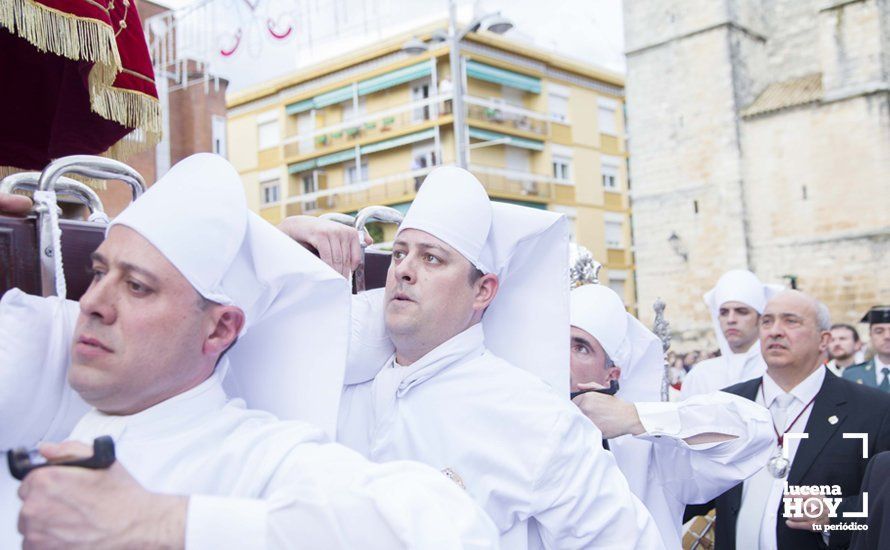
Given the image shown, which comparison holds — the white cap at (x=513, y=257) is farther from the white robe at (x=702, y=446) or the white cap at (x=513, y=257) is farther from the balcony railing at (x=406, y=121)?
the balcony railing at (x=406, y=121)

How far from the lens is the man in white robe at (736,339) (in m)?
6.64

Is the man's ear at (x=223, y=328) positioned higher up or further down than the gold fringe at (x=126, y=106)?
further down

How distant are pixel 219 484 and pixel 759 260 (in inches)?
1053

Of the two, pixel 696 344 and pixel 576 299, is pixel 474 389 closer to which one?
pixel 576 299

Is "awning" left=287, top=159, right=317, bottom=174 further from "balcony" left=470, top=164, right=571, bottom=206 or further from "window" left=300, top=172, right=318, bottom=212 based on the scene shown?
"balcony" left=470, top=164, right=571, bottom=206

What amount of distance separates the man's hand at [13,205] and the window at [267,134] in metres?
36.5

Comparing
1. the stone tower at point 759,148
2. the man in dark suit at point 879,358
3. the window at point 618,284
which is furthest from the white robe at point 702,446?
the window at point 618,284

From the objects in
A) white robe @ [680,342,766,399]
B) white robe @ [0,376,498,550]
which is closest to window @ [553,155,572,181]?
white robe @ [680,342,766,399]

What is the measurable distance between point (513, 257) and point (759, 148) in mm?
25508

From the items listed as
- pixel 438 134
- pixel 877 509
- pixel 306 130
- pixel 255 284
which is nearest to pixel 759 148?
pixel 438 134

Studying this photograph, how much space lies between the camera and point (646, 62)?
2838 centimetres

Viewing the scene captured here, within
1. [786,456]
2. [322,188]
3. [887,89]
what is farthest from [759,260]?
[786,456]

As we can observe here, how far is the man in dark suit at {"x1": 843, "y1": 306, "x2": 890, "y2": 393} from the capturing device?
281 inches

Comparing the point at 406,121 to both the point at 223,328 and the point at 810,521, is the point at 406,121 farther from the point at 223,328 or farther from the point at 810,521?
the point at 223,328
